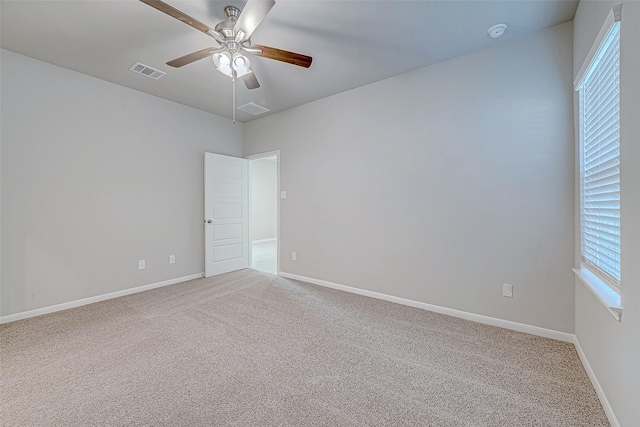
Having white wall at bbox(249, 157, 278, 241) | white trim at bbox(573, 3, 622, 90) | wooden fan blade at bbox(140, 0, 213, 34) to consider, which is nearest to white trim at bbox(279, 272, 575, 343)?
white trim at bbox(573, 3, 622, 90)

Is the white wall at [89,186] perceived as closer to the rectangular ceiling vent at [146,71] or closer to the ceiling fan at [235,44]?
the rectangular ceiling vent at [146,71]

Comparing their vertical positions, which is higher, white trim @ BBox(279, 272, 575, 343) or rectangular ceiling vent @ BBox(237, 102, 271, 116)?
rectangular ceiling vent @ BBox(237, 102, 271, 116)

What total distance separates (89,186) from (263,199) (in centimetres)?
529

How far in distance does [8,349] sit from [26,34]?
2740mm

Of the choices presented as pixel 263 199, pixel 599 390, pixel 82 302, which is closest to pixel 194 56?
pixel 82 302

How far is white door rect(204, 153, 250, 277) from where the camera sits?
4402mm

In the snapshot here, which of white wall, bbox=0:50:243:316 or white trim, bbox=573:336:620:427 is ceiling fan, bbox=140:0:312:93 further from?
white trim, bbox=573:336:620:427

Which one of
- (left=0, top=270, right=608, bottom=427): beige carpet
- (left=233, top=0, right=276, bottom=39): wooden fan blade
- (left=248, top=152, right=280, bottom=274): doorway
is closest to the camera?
(left=0, top=270, right=608, bottom=427): beige carpet

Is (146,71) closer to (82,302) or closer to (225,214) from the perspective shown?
(225,214)

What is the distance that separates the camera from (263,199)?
27.7 ft

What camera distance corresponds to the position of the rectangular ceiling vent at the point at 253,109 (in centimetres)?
412

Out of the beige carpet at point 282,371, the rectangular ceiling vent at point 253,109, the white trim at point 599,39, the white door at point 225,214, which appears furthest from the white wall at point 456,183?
the white door at point 225,214

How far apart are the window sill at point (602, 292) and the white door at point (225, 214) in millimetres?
4443

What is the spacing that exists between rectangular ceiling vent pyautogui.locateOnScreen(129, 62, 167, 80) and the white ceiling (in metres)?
0.08
